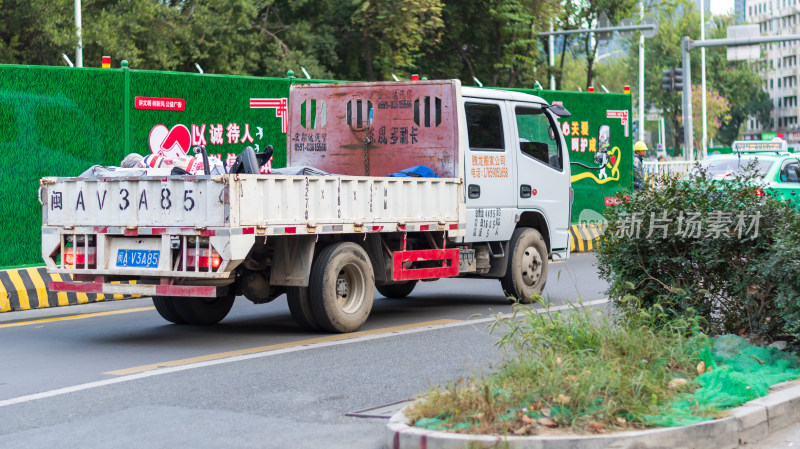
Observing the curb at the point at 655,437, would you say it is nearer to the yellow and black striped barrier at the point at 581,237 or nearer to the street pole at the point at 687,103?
the yellow and black striped barrier at the point at 581,237

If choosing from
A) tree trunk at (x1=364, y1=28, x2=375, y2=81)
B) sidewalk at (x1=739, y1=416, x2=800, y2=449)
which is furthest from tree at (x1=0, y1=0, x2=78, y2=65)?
sidewalk at (x1=739, y1=416, x2=800, y2=449)

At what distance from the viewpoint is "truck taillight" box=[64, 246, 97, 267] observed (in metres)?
9.81

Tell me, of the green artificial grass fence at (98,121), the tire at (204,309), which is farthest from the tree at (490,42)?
the tire at (204,309)

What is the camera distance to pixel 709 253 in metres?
8.09

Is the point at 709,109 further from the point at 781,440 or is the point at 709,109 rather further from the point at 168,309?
Answer: the point at 781,440

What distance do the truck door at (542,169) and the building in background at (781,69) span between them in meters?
135

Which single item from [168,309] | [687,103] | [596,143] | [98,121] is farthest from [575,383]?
[687,103]

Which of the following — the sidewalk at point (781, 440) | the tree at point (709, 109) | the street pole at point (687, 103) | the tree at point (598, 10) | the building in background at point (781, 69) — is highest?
the building in background at point (781, 69)

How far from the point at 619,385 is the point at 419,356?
3.09 metres

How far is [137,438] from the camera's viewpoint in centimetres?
631

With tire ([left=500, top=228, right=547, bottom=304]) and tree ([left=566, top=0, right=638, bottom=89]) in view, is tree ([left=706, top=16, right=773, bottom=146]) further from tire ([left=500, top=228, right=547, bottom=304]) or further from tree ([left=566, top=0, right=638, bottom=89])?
tire ([left=500, top=228, right=547, bottom=304])


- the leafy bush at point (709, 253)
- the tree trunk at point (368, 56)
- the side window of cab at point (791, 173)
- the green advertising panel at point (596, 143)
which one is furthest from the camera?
the tree trunk at point (368, 56)

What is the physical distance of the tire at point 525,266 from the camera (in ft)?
40.8

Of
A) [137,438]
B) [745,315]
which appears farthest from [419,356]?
[137,438]
